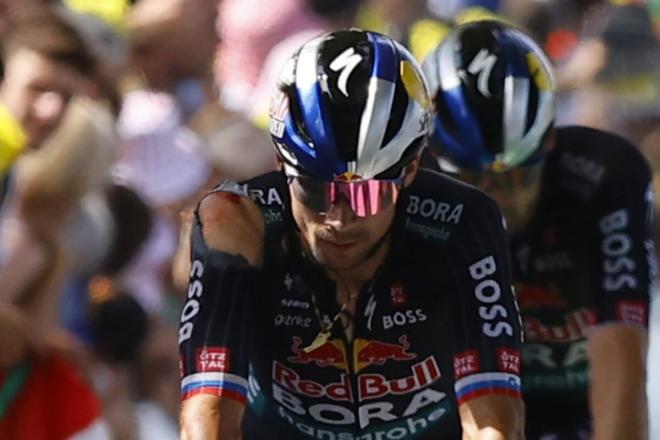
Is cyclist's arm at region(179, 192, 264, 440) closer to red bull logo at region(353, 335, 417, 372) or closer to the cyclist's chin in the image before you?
the cyclist's chin

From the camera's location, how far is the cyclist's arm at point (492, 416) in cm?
457

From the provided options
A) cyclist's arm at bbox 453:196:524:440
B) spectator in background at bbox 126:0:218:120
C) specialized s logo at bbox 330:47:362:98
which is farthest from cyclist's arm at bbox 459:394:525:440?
spectator in background at bbox 126:0:218:120

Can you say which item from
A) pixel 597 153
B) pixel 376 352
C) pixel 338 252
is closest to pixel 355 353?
pixel 376 352

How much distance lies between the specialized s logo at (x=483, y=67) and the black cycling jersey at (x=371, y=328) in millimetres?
606

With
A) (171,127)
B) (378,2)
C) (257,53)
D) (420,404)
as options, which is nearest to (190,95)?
(171,127)

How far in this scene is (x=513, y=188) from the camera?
5672 mm

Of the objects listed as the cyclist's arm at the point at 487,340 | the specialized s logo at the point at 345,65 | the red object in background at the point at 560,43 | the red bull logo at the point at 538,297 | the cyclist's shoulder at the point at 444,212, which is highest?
the red object in background at the point at 560,43

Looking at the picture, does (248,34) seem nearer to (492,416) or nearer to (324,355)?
(324,355)

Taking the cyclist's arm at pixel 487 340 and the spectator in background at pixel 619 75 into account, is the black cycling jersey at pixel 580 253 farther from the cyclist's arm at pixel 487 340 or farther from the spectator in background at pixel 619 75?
the spectator in background at pixel 619 75

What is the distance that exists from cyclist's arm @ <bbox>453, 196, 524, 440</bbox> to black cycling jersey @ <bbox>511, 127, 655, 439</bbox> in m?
0.96

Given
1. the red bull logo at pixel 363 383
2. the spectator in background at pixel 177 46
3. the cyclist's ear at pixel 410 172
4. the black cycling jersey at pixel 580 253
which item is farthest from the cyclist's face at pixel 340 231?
the spectator in background at pixel 177 46

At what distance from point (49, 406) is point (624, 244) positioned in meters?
2.06

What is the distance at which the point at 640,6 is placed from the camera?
1146cm

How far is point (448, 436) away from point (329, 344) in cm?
44
